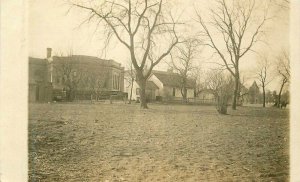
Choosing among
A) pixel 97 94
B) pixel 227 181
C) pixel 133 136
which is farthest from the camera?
pixel 97 94

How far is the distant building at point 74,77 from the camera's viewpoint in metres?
2.47

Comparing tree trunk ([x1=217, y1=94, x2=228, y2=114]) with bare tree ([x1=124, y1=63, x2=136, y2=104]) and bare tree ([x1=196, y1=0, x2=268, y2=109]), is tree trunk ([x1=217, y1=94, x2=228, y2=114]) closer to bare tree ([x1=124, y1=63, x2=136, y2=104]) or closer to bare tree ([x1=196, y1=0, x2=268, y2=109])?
bare tree ([x1=196, y1=0, x2=268, y2=109])

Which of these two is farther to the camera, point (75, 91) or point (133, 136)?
point (75, 91)

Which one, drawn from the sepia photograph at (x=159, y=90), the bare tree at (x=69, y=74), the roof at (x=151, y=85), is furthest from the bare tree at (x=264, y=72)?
the bare tree at (x=69, y=74)

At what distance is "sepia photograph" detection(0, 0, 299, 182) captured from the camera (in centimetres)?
232

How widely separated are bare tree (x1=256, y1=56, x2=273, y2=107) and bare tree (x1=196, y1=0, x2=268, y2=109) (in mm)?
105

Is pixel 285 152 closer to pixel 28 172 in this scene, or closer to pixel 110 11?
pixel 110 11

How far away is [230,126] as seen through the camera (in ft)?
7.88

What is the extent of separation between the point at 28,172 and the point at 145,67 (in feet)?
3.07

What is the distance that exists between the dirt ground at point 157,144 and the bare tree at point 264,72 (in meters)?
0.15

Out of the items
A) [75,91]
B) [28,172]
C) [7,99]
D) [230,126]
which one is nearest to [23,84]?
Answer: [7,99]

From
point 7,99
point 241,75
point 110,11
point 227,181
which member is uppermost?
point 110,11

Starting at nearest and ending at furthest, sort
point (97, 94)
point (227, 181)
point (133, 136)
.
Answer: point (227, 181)
point (133, 136)
point (97, 94)

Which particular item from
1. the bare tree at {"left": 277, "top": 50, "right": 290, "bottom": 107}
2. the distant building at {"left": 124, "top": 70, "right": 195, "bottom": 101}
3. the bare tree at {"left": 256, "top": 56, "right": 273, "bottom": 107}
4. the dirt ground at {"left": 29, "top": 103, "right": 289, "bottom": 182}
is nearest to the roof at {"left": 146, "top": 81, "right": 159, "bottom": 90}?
the distant building at {"left": 124, "top": 70, "right": 195, "bottom": 101}
